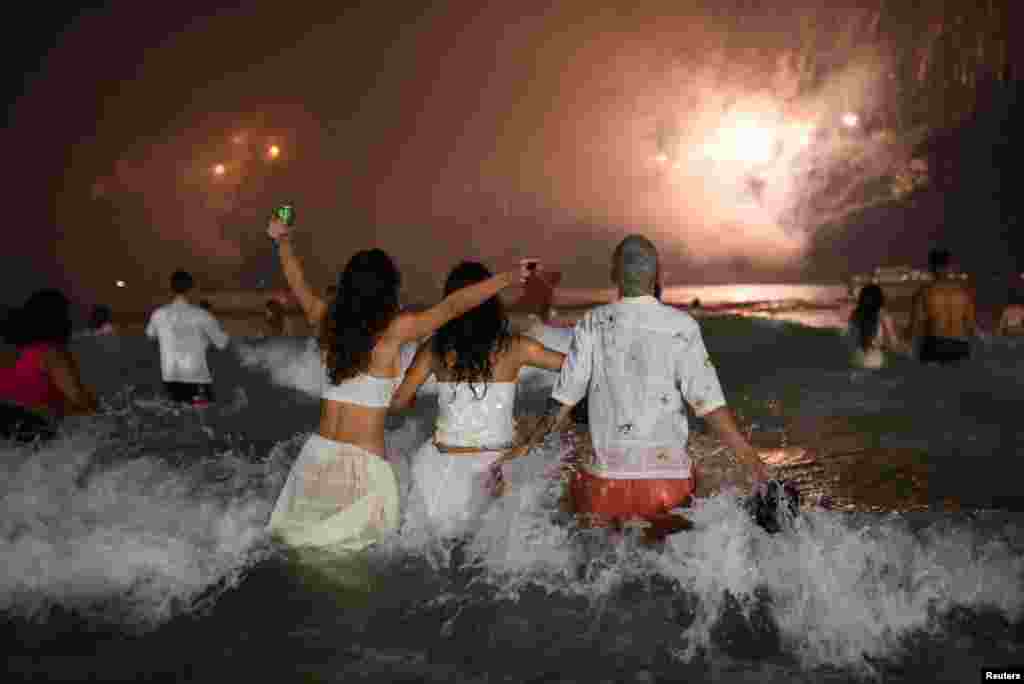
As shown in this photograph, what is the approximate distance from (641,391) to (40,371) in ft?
16.3

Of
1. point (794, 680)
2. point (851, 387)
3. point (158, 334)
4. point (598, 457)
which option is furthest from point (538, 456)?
point (851, 387)

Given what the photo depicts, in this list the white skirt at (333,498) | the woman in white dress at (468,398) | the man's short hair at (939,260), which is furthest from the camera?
the man's short hair at (939,260)

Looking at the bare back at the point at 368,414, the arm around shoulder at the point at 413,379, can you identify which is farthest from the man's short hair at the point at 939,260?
the bare back at the point at 368,414

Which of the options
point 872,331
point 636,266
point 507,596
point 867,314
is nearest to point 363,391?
point 507,596

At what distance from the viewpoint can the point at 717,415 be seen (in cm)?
359

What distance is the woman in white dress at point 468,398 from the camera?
4.20 m

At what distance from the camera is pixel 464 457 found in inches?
169

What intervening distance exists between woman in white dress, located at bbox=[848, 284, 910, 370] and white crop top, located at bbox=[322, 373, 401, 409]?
326 inches

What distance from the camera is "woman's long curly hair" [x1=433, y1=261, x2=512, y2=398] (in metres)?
4.19

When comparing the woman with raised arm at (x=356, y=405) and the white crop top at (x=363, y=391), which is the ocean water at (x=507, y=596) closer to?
the woman with raised arm at (x=356, y=405)

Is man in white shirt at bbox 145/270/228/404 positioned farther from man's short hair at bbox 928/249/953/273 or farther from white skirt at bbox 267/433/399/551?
man's short hair at bbox 928/249/953/273

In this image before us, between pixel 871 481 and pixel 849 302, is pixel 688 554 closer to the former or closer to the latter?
pixel 871 481

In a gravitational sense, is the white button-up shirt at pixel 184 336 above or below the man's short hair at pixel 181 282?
below

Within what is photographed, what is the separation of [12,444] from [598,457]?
4.72 m
